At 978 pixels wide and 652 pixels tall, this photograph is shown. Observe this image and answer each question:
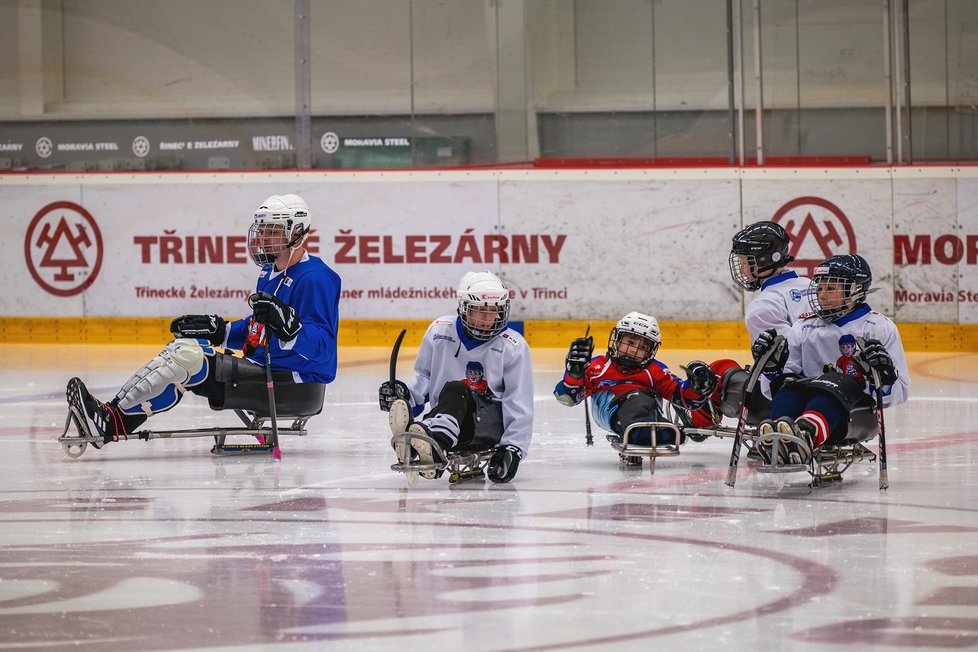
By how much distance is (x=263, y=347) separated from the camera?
22.9ft

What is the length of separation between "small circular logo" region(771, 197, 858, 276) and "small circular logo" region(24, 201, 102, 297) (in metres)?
5.99

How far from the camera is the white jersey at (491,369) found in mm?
5930

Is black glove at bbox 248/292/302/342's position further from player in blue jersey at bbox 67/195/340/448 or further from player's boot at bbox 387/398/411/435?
player's boot at bbox 387/398/411/435

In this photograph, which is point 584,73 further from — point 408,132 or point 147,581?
point 147,581

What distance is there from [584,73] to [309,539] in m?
8.90

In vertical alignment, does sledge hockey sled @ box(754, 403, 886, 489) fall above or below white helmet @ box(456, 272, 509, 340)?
below

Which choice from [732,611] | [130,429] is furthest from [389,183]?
[732,611]

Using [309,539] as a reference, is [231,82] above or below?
above

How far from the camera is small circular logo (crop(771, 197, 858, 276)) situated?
11906 millimetres

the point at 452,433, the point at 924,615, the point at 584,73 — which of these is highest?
the point at 584,73

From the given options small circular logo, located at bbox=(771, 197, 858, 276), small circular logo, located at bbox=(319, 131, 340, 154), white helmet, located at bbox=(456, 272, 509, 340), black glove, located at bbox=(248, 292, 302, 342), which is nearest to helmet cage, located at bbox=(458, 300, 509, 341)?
white helmet, located at bbox=(456, 272, 509, 340)

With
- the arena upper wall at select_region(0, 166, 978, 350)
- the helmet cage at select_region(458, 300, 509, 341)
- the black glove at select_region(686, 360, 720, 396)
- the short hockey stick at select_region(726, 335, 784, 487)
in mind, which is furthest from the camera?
the arena upper wall at select_region(0, 166, 978, 350)

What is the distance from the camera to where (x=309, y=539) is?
15.7ft

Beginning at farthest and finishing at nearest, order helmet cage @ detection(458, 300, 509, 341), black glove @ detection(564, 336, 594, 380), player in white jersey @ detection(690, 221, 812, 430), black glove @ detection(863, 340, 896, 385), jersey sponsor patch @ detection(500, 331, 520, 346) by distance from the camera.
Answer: player in white jersey @ detection(690, 221, 812, 430) → black glove @ detection(564, 336, 594, 380) → jersey sponsor patch @ detection(500, 331, 520, 346) → helmet cage @ detection(458, 300, 509, 341) → black glove @ detection(863, 340, 896, 385)
